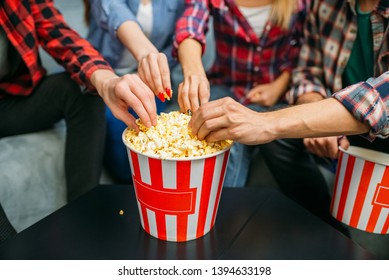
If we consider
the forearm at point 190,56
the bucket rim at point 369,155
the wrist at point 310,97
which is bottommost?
the wrist at point 310,97

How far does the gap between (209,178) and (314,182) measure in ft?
2.53

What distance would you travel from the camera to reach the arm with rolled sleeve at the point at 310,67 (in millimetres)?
1494

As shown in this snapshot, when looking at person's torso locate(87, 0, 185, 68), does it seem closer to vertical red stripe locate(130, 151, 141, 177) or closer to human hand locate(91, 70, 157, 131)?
human hand locate(91, 70, 157, 131)

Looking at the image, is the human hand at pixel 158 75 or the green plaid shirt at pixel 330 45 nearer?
the human hand at pixel 158 75

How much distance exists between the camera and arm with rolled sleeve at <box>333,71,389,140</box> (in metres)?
0.87

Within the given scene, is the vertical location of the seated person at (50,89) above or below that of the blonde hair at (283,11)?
below

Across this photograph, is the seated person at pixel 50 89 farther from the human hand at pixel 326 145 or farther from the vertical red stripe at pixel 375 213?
the vertical red stripe at pixel 375 213

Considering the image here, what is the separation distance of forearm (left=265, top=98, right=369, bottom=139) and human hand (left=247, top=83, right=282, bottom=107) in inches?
30.1

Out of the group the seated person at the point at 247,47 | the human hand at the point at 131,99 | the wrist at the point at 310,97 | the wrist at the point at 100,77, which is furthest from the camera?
the seated person at the point at 247,47

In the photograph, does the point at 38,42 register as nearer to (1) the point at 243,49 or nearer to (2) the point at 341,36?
(1) the point at 243,49

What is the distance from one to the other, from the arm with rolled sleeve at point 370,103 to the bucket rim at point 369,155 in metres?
0.11

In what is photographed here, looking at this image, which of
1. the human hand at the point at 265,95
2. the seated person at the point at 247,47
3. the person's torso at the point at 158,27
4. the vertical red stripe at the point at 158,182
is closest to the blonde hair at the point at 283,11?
the seated person at the point at 247,47

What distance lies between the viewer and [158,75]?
1029 mm
